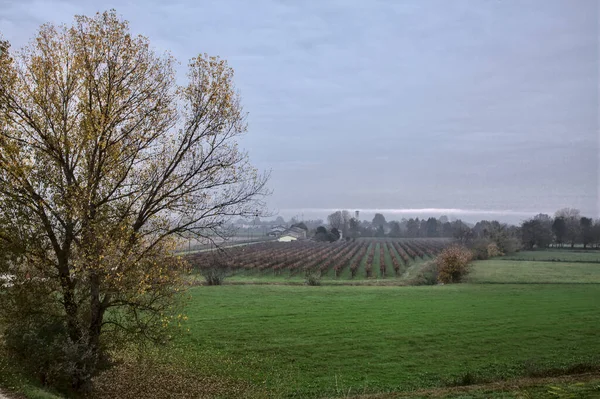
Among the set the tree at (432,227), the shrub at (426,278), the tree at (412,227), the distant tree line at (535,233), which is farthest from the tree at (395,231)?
the shrub at (426,278)

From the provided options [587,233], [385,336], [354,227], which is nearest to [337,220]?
[354,227]

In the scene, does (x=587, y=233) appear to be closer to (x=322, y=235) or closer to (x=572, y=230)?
(x=572, y=230)

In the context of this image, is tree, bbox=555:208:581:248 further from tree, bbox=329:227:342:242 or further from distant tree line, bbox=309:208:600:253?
tree, bbox=329:227:342:242

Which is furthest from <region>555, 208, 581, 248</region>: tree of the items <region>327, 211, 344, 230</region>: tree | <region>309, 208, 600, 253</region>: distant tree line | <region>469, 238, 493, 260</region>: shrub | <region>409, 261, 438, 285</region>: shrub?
<region>327, 211, 344, 230</region>: tree

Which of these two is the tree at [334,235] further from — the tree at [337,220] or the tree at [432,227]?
the tree at [432,227]

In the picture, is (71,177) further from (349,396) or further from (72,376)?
(349,396)

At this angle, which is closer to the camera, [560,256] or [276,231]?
[560,256]

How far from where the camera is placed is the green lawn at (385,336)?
15.8 metres

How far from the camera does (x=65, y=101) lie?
1180 cm

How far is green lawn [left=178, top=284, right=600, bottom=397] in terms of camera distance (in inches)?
623

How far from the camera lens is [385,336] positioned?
20.6 m

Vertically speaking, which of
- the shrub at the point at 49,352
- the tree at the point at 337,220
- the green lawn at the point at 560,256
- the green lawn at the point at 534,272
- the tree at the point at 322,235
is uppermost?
the tree at the point at 337,220

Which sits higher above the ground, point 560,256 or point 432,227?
point 432,227

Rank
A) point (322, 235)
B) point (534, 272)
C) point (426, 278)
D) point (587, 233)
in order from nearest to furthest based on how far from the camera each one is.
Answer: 1. point (426, 278)
2. point (534, 272)
3. point (587, 233)
4. point (322, 235)
